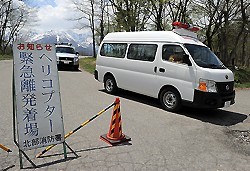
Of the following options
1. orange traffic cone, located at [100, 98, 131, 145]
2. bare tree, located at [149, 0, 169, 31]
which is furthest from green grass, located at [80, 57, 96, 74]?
orange traffic cone, located at [100, 98, 131, 145]

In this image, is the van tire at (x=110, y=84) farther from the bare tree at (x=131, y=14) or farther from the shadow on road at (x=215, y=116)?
the bare tree at (x=131, y=14)

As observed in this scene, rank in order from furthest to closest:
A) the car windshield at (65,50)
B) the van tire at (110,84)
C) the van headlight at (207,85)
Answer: the car windshield at (65,50) → the van tire at (110,84) → the van headlight at (207,85)

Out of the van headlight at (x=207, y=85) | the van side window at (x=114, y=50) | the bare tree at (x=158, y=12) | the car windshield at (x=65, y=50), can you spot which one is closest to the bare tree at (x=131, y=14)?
the bare tree at (x=158, y=12)

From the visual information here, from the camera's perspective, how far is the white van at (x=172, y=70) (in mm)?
6570

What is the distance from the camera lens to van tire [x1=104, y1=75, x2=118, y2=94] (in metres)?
9.37

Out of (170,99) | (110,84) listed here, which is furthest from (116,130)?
(110,84)

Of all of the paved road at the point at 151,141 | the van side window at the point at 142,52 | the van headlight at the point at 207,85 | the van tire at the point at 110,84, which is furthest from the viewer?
the van tire at the point at 110,84

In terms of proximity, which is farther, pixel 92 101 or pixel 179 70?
pixel 92 101

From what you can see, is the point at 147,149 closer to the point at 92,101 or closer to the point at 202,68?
the point at 202,68

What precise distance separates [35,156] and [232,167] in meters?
3.21

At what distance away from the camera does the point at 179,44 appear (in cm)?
716

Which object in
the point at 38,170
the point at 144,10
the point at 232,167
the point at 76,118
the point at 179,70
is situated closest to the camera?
the point at 38,170

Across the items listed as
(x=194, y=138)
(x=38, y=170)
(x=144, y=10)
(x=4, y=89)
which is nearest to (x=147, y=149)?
(x=194, y=138)

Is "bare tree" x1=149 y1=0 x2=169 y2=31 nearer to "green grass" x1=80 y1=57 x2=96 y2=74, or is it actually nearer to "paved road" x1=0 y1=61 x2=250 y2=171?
"green grass" x1=80 y1=57 x2=96 y2=74
